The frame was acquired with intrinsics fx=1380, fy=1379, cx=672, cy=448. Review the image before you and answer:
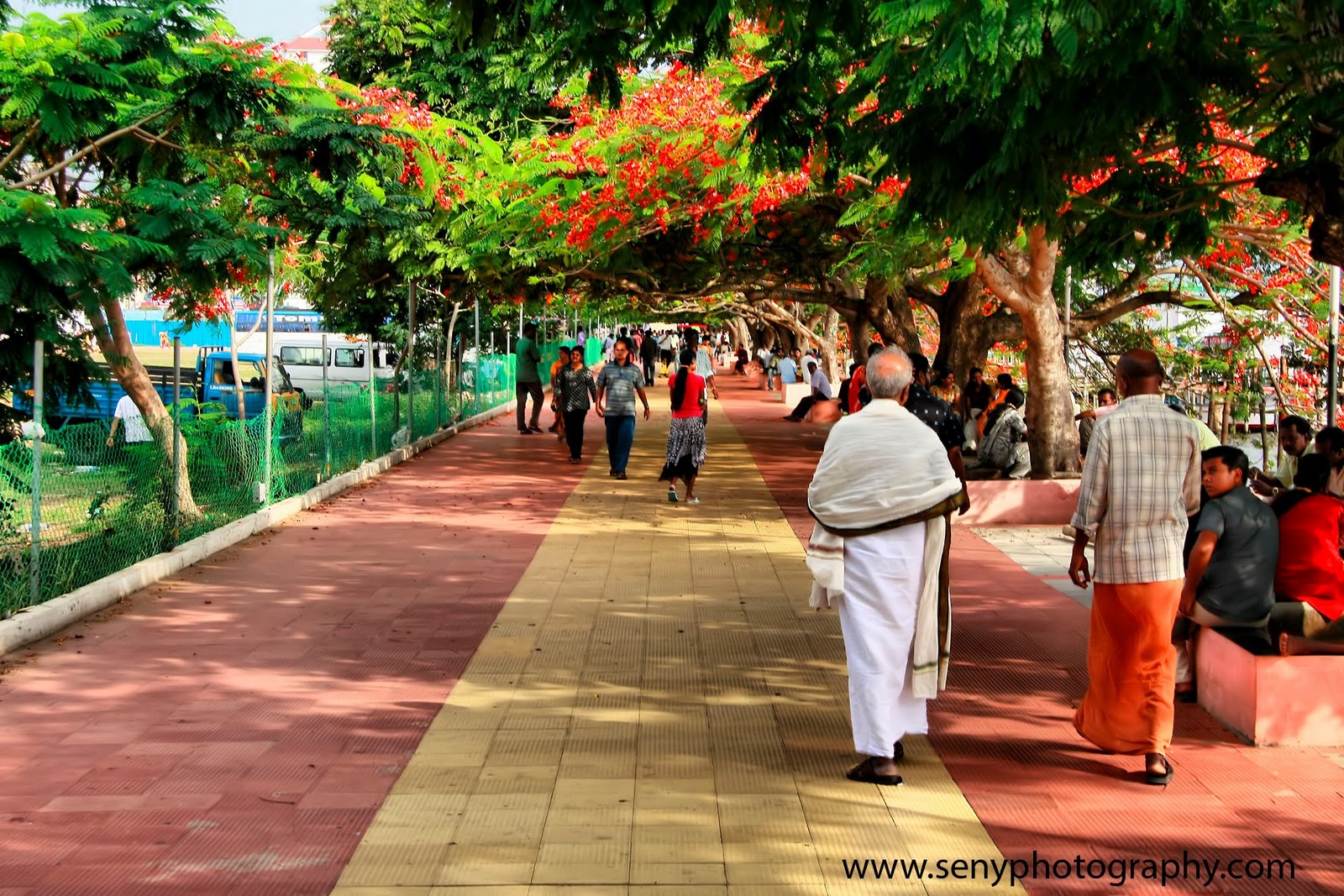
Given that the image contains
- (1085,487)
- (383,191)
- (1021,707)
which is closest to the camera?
(1085,487)

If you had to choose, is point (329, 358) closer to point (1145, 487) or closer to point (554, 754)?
point (554, 754)

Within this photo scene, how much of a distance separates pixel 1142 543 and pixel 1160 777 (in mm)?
942

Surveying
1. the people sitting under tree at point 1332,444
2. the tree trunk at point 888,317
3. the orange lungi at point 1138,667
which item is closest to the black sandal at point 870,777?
the orange lungi at point 1138,667

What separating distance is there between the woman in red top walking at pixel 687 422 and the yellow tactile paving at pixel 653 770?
15.2 ft

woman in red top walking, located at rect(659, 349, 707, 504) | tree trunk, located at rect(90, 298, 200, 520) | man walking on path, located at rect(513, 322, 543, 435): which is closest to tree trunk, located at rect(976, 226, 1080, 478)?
woman in red top walking, located at rect(659, 349, 707, 504)

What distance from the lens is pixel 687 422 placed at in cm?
1450

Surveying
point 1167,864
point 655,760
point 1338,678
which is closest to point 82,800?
point 655,760

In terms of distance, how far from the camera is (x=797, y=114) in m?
8.41

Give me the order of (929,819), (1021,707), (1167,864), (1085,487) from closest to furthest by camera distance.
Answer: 1. (1167,864)
2. (929,819)
3. (1085,487)
4. (1021,707)

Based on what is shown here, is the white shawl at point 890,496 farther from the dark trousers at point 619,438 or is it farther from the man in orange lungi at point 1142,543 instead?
the dark trousers at point 619,438

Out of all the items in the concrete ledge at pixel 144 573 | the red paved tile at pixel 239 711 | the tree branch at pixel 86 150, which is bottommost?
the red paved tile at pixel 239 711

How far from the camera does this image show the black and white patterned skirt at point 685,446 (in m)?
14.5

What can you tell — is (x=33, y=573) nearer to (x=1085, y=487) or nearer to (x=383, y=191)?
(x=1085, y=487)

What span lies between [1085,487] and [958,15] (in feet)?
6.57
